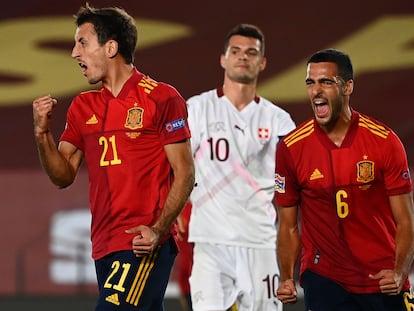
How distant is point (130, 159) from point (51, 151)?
368 mm

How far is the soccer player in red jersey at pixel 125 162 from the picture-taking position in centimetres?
530

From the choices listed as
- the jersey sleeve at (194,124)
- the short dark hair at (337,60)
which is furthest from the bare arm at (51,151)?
the jersey sleeve at (194,124)

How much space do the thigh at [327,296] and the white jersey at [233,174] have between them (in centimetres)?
182

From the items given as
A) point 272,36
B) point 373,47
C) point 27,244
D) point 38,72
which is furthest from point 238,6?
point 27,244

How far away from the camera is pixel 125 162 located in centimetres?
537

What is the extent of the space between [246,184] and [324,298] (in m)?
1.97

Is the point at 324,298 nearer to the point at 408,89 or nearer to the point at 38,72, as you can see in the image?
the point at 408,89

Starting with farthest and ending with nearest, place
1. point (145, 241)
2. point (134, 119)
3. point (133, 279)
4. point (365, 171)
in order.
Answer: point (365, 171) < point (134, 119) < point (133, 279) < point (145, 241)

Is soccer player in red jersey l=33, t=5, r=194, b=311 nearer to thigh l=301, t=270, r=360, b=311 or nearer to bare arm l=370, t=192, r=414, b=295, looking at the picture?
thigh l=301, t=270, r=360, b=311

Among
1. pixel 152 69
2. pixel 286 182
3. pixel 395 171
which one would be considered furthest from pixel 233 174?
pixel 152 69

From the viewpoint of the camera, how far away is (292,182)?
5789 mm

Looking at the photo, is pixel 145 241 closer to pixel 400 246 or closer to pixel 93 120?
pixel 93 120

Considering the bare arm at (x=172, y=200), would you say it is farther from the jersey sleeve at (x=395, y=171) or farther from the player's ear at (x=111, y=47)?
the jersey sleeve at (x=395, y=171)

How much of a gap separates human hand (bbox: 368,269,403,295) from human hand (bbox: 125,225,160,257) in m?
1.04
